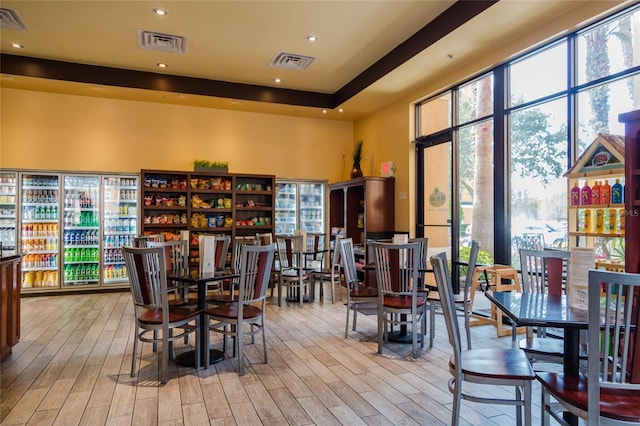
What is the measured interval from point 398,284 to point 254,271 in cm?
145

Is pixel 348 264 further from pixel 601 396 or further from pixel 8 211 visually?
pixel 8 211

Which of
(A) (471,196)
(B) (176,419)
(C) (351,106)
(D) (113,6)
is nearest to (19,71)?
(D) (113,6)

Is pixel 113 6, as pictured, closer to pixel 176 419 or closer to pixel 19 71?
pixel 19 71

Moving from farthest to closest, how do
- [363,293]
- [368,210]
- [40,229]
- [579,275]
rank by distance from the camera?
[368,210] → [40,229] → [363,293] → [579,275]

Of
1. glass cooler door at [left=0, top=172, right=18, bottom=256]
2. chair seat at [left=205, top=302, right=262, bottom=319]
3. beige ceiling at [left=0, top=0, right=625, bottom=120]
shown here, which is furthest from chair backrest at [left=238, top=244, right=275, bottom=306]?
glass cooler door at [left=0, top=172, right=18, bottom=256]

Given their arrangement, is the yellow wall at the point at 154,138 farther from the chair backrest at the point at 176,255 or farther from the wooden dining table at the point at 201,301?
the wooden dining table at the point at 201,301

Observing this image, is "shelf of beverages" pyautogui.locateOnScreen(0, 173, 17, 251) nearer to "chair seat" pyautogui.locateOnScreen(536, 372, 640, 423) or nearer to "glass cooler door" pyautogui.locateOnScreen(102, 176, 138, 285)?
"glass cooler door" pyautogui.locateOnScreen(102, 176, 138, 285)

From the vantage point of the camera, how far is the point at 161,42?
17.7ft

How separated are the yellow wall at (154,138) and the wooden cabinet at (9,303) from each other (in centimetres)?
356

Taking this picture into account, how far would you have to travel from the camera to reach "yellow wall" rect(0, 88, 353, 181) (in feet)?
21.5

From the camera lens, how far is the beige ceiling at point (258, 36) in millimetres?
4422

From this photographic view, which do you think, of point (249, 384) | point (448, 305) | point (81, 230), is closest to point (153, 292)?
point (249, 384)

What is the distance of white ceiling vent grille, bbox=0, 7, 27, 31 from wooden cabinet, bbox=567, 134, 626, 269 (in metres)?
6.45

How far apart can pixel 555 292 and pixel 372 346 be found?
1857mm
